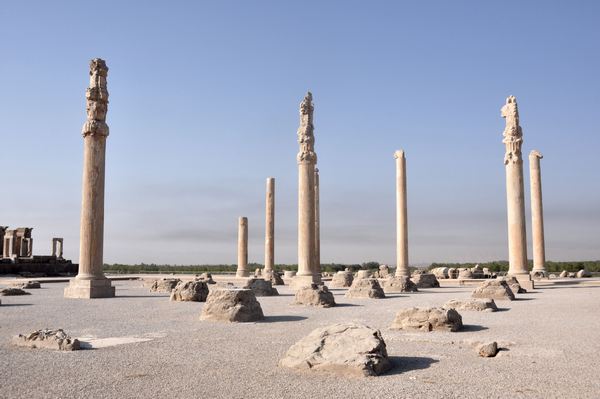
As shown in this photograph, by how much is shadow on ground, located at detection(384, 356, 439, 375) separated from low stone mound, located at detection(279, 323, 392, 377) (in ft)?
0.37

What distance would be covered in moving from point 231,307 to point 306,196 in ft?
40.1

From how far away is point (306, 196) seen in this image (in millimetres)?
22969

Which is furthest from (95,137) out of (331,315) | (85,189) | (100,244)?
(331,315)

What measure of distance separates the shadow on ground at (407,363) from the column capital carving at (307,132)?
16388 millimetres

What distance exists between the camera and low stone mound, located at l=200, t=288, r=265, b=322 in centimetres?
1098

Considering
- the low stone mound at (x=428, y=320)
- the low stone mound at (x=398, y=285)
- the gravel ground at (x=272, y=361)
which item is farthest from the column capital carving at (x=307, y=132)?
the low stone mound at (x=428, y=320)

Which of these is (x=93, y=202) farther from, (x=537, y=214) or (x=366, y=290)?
(x=537, y=214)

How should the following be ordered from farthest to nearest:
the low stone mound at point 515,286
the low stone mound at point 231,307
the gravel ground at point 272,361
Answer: the low stone mound at point 515,286, the low stone mound at point 231,307, the gravel ground at point 272,361

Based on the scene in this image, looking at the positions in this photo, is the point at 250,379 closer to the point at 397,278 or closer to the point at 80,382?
the point at 80,382

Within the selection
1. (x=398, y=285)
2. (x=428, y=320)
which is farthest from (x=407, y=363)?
(x=398, y=285)

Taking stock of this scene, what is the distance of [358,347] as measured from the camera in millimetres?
6512

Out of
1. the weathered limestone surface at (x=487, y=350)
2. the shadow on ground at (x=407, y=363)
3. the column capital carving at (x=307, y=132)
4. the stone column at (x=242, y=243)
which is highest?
the column capital carving at (x=307, y=132)

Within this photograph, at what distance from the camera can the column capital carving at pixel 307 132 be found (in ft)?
75.9

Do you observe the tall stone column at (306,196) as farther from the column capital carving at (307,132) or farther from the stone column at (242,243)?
the stone column at (242,243)
